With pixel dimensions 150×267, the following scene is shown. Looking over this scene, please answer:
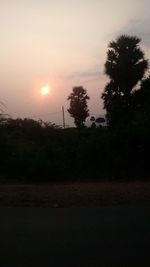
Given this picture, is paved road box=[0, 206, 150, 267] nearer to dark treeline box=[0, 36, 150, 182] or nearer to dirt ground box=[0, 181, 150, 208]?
dirt ground box=[0, 181, 150, 208]

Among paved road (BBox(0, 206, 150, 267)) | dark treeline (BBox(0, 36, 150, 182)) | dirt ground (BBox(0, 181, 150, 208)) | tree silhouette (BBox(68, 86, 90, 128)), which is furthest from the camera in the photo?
tree silhouette (BBox(68, 86, 90, 128))

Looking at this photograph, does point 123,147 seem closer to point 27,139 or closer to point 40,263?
point 27,139

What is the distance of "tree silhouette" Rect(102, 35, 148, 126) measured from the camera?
41.7 metres

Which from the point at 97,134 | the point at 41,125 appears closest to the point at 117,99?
the point at 41,125

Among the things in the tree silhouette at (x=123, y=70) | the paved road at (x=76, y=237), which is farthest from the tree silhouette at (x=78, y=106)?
the paved road at (x=76, y=237)

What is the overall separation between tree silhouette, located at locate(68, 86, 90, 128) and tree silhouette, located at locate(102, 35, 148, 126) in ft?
46.8

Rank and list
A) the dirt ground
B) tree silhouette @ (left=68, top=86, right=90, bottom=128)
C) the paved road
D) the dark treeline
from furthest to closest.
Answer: tree silhouette @ (left=68, top=86, right=90, bottom=128)
the dark treeline
the dirt ground
the paved road

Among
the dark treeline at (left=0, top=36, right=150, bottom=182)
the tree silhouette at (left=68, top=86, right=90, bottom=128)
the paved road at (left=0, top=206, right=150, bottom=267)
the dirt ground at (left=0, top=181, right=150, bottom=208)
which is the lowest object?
the paved road at (left=0, top=206, right=150, bottom=267)

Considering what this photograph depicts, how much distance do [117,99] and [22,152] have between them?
25627 millimetres

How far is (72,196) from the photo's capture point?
37.2ft

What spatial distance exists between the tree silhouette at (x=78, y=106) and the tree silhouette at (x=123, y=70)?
1427 cm

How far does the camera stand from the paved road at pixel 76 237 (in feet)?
20.3

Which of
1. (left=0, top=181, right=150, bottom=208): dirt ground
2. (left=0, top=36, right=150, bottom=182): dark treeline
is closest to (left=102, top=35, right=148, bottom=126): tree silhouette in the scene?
(left=0, top=36, right=150, bottom=182): dark treeline

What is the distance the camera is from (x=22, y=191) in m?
12.3
